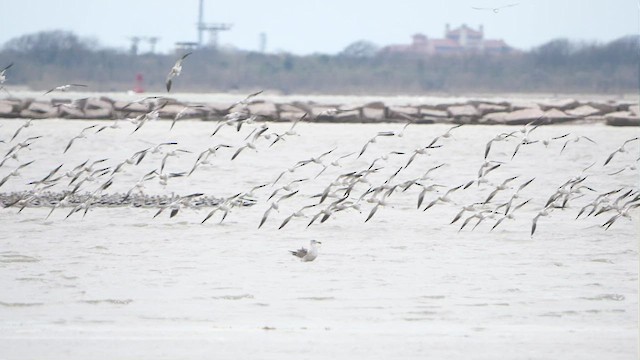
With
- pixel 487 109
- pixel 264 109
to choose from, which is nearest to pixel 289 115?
pixel 264 109

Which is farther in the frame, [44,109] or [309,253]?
[44,109]

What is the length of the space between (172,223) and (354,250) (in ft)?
8.27

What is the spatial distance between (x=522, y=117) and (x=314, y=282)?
18.0 metres

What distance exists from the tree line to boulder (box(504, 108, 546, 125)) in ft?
104

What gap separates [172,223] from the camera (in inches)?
596

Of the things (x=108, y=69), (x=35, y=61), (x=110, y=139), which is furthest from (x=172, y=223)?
(x=108, y=69)

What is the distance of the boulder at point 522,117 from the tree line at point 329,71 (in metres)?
31.8

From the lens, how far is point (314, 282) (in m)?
11.5

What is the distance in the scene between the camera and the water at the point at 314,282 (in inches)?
367

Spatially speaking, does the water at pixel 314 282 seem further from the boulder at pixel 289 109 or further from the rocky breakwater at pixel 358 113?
the boulder at pixel 289 109

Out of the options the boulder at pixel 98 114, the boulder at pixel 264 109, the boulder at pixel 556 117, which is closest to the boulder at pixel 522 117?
the boulder at pixel 556 117

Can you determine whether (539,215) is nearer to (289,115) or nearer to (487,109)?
(289,115)

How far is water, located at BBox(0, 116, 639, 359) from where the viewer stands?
9.33 meters

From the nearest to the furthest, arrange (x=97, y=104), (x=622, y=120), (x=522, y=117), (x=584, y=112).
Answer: (x=622, y=120) → (x=522, y=117) → (x=97, y=104) → (x=584, y=112)
